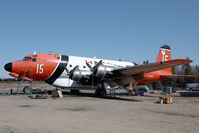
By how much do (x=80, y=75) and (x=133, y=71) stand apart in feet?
16.6

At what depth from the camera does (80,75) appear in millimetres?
20188

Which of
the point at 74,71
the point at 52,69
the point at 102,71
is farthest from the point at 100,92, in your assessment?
the point at 52,69

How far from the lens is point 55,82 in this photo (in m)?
22.0

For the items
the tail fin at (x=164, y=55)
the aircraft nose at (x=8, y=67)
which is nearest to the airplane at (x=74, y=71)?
the aircraft nose at (x=8, y=67)

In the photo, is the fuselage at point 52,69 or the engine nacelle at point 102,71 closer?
the engine nacelle at point 102,71

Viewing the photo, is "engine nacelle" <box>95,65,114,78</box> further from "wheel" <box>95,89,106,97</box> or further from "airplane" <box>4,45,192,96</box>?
"wheel" <box>95,89,106,97</box>

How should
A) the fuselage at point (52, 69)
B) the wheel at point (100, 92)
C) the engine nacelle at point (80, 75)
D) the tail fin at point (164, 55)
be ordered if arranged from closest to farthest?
the engine nacelle at point (80, 75) → the fuselage at point (52, 69) → the wheel at point (100, 92) → the tail fin at point (164, 55)

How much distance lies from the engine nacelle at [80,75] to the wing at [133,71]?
2.30m

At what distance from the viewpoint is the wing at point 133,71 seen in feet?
59.4

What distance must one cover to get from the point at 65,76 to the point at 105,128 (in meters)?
15.7

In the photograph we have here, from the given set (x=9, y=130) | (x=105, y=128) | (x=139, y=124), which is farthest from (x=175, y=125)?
(x=9, y=130)

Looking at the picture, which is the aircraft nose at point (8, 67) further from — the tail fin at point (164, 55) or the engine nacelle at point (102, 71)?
the tail fin at point (164, 55)

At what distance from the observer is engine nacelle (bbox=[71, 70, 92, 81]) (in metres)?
20.0

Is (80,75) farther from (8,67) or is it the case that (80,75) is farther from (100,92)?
(8,67)
